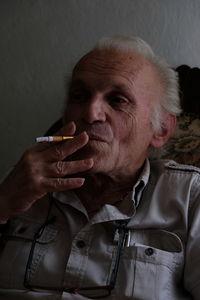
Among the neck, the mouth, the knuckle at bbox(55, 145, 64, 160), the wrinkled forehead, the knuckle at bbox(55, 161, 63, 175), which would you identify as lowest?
the neck

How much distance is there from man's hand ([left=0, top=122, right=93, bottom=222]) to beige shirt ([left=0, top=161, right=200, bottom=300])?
0.48 ft

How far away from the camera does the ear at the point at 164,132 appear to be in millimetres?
1271

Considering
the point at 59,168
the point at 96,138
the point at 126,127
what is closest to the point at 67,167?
the point at 59,168

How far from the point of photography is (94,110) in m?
1.11

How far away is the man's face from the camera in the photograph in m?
1.10

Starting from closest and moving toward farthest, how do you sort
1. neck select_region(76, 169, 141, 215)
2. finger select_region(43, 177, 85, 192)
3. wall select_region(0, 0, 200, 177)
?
finger select_region(43, 177, 85, 192), neck select_region(76, 169, 141, 215), wall select_region(0, 0, 200, 177)

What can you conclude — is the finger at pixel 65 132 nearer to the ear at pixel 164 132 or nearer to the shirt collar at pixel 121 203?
the shirt collar at pixel 121 203

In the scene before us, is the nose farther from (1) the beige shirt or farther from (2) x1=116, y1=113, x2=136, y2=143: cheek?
(1) the beige shirt

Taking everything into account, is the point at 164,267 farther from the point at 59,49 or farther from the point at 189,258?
the point at 59,49

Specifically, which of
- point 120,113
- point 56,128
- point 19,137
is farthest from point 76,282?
point 19,137

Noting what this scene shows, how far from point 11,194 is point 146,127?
1.41 feet

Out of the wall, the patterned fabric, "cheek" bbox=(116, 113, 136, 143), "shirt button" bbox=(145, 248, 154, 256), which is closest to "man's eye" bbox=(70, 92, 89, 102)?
"cheek" bbox=(116, 113, 136, 143)

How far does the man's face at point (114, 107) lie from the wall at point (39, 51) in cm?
60

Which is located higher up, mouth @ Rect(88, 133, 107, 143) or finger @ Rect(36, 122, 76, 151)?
finger @ Rect(36, 122, 76, 151)
